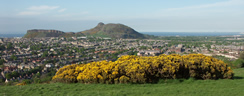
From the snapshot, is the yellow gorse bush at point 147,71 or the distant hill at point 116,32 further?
the distant hill at point 116,32

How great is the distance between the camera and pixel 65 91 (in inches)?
291

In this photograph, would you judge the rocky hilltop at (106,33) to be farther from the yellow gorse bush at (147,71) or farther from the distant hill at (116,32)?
the yellow gorse bush at (147,71)

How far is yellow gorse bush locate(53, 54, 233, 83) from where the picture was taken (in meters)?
9.03

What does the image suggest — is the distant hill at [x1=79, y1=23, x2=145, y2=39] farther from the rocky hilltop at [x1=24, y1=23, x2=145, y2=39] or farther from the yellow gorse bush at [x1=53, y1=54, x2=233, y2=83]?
the yellow gorse bush at [x1=53, y1=54, x2=233, y2=83]

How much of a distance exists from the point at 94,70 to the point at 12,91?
346 cm

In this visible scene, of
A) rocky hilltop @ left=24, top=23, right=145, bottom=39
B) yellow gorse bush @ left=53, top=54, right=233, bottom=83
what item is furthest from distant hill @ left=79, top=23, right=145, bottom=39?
Result: yellow gorse bush @ left=53, top=54, right=233, bottom=83

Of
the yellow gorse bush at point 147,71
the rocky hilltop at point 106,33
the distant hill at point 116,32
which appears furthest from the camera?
the distant hill at point 116,32

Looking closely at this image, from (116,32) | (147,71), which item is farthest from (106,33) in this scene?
(147,71)

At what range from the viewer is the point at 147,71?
9266 millimetres

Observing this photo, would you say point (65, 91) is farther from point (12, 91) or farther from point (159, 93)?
point (159, 93)

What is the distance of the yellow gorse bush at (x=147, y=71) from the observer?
356 inches

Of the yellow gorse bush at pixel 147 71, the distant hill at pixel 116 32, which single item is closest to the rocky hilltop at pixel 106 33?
A: the distant hill at pixel 116 32

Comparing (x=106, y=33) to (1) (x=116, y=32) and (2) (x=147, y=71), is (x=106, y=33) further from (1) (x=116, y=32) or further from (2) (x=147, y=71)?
(2) (x=147, y=71)

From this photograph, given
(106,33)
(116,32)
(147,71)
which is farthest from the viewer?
(116,32)
